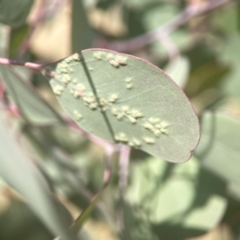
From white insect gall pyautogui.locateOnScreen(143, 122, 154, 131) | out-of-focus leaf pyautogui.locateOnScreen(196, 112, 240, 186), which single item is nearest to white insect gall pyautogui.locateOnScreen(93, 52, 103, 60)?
white insect gall pyautogui.locateOnScreen(143, 122, 154, 131)

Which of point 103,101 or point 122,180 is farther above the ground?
point 103,101

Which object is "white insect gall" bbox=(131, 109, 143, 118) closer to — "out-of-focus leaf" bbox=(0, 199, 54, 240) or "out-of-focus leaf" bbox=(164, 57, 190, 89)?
"out-of-focus leaf" bbox=(164, 57, 190, 89)

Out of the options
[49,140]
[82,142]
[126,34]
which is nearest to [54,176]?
[49,140]

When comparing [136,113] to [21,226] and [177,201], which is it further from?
[21,226]

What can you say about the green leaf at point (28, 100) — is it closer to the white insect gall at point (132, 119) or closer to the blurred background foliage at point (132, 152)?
the blurred background foliage at point (132, 152)

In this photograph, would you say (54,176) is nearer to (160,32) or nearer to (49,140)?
(49,140)

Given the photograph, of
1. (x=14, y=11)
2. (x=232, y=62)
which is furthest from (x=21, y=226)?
(x=232, y=62)

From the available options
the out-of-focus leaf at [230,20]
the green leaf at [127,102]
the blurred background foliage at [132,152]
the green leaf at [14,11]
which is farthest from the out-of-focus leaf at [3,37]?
the out-of-focus leaf at [230,20]

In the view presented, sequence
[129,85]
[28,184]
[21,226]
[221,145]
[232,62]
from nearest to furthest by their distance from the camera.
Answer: [28,184], [129,85], [221,145], [21,226], [232,62]
